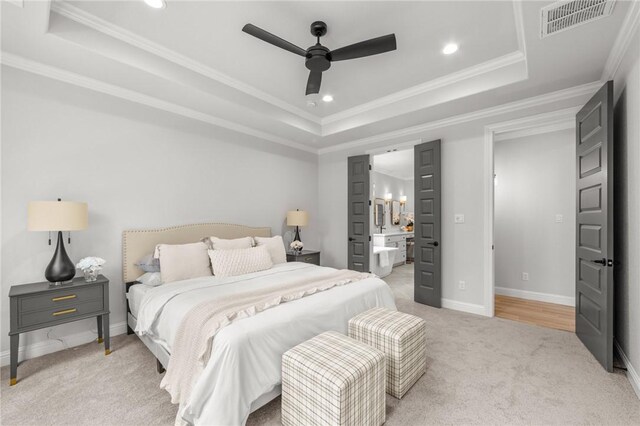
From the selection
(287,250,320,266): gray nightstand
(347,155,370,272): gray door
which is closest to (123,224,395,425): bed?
(287,250,320,266): gray nightstand

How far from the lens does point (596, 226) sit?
8.15 ft

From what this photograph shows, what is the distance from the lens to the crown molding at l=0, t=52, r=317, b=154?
8.27 feet

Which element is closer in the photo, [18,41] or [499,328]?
[18,41]

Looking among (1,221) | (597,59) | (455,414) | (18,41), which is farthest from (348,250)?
(18,41)

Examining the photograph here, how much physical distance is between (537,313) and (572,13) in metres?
3.46

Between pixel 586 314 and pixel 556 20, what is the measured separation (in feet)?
8.50

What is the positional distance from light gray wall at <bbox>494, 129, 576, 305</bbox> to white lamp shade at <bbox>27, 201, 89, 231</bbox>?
5.57 meters

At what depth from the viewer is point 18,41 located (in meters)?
2.28

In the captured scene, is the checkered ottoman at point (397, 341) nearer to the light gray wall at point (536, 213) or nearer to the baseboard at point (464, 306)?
the baseboard at point (464, 306)

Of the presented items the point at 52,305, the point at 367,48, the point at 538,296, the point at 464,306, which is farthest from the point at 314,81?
the point at 538,296

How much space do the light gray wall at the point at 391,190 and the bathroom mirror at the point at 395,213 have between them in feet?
0.39

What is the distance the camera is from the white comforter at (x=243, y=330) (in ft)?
5.23

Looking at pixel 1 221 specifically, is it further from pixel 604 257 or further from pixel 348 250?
pixel 604 257

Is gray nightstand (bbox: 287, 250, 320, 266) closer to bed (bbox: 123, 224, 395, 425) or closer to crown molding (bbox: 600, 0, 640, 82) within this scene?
bed (bbox: 123, 224, 395, 425)
